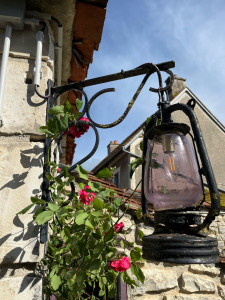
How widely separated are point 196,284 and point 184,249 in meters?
2.58

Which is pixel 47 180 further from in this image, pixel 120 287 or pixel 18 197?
pixel 120 287

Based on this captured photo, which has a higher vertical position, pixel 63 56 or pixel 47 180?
pixel 63 56

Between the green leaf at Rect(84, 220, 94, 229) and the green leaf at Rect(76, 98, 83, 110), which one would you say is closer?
the green leaf at Rect(84, 220, 94, 229)

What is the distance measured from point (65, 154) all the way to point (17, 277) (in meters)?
2.27

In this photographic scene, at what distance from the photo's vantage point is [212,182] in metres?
0.91

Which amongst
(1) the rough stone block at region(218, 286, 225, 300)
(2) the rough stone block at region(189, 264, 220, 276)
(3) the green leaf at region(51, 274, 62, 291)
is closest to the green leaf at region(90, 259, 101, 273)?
(3) the green leaf at region(51, 274, 62, 291)

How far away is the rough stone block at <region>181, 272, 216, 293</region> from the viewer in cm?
300

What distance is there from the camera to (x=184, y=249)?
88cm

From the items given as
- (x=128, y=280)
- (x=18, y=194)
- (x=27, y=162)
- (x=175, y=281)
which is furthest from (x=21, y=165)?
(x=175, y=281)

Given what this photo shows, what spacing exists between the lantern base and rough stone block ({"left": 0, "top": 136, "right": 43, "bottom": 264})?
711 mm

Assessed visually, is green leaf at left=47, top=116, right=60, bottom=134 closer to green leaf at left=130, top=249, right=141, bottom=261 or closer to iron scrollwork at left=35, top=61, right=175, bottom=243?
iron scrollwork at left=35, top=61, right=175, bottom=243

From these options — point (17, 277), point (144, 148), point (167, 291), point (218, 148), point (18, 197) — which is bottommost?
point (167, 291)

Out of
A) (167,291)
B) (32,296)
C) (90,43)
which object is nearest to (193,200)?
(32,296)

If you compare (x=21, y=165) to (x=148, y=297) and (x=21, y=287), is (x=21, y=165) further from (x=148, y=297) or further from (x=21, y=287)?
(x=148, y=297)
